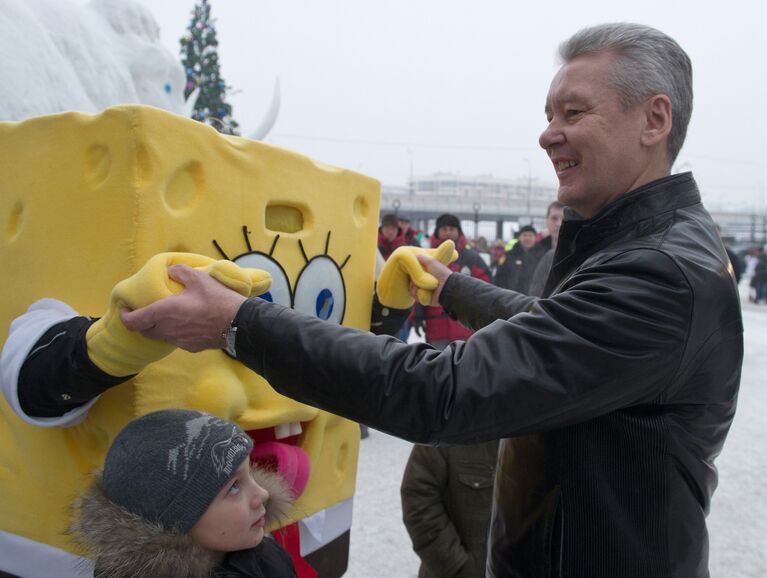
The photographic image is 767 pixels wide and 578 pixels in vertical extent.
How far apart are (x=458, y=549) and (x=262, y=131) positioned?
2.43m

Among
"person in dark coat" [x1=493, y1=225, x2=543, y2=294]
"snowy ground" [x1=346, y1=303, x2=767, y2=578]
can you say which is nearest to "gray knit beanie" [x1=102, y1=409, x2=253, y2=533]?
"snowy ground" [x1=346, y1=303, x2=767, y2=578]

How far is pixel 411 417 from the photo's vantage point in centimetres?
105

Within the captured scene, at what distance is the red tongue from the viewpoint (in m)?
1.71

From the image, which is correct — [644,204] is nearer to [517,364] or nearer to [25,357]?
[517,364]

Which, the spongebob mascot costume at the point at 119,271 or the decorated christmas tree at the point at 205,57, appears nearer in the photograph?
the spongebob mascot costume at the point at 119,271

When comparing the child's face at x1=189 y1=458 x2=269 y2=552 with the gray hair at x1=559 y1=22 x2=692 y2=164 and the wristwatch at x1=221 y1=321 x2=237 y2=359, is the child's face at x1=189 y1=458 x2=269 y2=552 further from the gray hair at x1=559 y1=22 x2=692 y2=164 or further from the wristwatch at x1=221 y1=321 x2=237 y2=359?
the gray hair at x1=559 y1=22 x2=692 y2=164

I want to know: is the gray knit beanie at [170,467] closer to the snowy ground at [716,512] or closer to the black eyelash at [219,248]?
the black eyelash at [219,248]

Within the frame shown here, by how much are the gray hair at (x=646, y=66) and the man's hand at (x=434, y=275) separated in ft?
2.89

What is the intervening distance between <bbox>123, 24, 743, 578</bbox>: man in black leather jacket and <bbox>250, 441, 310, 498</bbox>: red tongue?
60 centimetres

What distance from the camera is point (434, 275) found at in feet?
6.84

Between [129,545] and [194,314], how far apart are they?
15.6 inches

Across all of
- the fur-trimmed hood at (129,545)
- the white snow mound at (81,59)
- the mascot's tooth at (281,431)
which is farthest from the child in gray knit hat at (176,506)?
the white snow mound at (81,59)

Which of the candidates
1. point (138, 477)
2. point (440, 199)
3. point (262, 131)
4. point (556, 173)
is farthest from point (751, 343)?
point (440, 199)

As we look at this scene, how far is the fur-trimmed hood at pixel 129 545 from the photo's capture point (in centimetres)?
110
